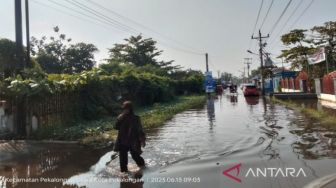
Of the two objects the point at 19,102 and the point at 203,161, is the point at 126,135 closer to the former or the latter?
the point at 203,161

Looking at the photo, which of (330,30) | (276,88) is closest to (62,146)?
(330,30)

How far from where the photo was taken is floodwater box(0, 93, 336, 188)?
7.66 metres

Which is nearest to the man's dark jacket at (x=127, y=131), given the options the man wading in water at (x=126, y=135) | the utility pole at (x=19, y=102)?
the man wading in water at (x=126, y=135)

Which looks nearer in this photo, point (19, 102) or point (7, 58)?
point (19, 102)

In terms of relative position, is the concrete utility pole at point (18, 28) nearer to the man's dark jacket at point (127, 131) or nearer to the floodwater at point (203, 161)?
the floodwater at point (203, 161)

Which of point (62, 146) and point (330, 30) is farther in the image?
point (330, 30)

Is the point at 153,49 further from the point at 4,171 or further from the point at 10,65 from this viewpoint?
the point at 4,171

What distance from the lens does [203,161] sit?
952cm

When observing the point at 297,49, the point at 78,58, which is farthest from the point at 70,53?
the point at 297,49

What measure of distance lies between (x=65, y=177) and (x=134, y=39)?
5931cm

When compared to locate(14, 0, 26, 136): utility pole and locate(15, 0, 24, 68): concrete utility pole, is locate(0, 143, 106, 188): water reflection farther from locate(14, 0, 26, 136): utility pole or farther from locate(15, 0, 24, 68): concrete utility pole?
locate(15, 0, 24, 68): concrete utility pole

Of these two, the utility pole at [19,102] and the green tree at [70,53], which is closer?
the utility pole at [19,102]

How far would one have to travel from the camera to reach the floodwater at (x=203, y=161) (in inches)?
302

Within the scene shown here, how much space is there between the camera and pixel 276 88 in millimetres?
62062
